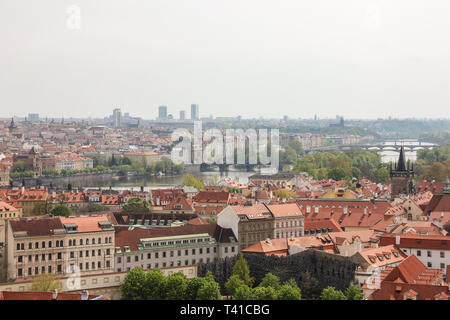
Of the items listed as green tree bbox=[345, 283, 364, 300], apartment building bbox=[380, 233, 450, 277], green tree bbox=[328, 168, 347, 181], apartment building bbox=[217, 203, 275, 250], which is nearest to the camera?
green tree bbox=[345, 283, 364, 300]

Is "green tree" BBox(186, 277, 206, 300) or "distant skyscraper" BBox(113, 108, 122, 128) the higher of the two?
→ "distant skyscraper" BBox(113, 108, 122, 128)

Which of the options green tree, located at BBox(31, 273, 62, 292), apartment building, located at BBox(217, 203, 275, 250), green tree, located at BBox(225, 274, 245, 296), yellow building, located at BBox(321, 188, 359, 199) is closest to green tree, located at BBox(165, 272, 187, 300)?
green tree, located at BBox(225, 274, 245, 296)

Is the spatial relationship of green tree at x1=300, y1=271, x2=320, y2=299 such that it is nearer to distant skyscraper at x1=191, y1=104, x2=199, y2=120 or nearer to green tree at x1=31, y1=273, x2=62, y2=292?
green tree at x1=31, y1=273, x2=62, y2=292

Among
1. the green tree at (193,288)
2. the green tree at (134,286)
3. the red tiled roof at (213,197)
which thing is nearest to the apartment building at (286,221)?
the green tree at (193,288)

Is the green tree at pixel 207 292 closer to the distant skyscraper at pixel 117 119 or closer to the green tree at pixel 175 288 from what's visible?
the green tree at pixel 175 288
